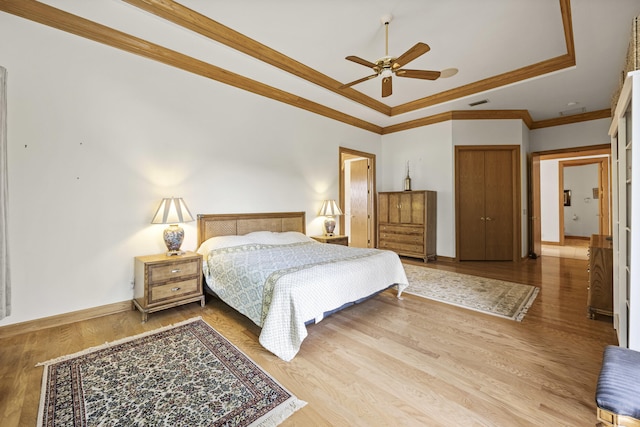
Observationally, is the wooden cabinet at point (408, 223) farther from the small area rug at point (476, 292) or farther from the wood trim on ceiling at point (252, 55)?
the wood trim on ceiling at point (252, 55)

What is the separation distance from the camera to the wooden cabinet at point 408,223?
205 inches

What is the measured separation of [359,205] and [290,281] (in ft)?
14.4

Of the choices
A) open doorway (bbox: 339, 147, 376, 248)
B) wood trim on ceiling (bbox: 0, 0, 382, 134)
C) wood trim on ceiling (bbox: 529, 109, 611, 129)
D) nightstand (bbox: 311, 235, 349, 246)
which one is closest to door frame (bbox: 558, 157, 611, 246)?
wood trim on ceiling (bbox: 529, 109, 611, 129)

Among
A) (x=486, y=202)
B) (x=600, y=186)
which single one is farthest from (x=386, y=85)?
(x=600, y=186)

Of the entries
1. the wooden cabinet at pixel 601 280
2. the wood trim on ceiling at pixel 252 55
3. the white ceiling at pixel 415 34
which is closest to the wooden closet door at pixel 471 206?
the wood trim on ceiling at pixel 252 55

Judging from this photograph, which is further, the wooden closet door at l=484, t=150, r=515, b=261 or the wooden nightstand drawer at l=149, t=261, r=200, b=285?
the wooden closet door at l=484, t=150, r=515, b=261

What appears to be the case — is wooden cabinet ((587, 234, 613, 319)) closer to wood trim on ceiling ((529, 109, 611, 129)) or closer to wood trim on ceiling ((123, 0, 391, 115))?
wood trim on ceiling ((123, 0, 391, 115))

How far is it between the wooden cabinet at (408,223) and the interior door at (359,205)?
35 cm

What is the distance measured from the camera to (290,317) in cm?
211

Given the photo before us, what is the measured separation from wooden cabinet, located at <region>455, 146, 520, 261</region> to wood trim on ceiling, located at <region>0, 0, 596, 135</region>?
76 cm

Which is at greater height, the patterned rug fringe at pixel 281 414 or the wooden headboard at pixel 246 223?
the wooden headboard at pixel 246 223

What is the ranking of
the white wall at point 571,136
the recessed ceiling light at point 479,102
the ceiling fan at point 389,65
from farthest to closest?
the white wall at point 571,136
the recessed ceiling light at point 479,102
the ceiling fan at point 389,65

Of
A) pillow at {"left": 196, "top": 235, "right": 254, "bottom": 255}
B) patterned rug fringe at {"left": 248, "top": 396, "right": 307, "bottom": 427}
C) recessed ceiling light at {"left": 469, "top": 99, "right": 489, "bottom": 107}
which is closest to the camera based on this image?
patterned rug fringe at {"left": 248, "top": 396, "right": 307, "bottom": 427}

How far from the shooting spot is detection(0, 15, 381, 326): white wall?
8.04 ft
